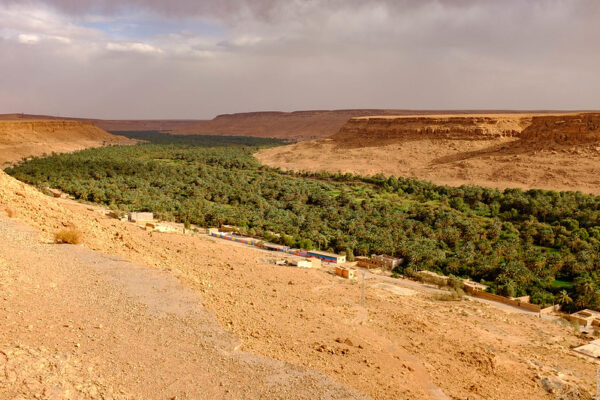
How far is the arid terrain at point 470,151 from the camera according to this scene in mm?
45156

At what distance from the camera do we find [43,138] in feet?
256

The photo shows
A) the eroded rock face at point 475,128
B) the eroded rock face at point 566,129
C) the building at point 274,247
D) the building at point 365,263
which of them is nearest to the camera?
the building at point 365,263

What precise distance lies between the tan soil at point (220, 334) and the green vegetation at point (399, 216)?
8099 millimetres

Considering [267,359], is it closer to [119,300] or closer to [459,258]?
[119,300]

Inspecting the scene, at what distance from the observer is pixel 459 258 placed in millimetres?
24406

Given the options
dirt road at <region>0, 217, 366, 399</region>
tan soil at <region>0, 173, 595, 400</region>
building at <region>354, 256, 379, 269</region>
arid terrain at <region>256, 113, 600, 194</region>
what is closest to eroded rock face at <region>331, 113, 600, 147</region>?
arid terrain at <region>256, 113, 600, 194</region>

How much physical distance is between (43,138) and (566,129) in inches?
2866

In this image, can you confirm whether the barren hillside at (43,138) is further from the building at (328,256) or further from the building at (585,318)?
the building at (585,318)

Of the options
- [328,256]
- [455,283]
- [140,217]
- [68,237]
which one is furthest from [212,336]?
[140,217]

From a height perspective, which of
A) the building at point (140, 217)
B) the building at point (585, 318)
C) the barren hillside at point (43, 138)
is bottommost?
the building at point (585, 318)

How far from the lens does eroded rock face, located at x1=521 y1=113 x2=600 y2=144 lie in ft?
157

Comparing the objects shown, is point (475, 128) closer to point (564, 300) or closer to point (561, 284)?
point (561, 284)

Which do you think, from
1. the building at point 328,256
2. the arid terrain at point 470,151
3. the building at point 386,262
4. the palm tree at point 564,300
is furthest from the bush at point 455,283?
the arid terrain at point 470,151

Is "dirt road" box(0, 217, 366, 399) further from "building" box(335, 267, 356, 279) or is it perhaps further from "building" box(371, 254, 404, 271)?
"building" box(371, 254, 404, 271)
